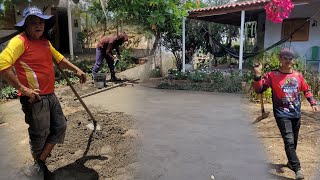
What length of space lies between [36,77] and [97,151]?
4.40ft

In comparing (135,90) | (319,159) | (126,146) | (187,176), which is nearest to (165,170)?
(187,176)

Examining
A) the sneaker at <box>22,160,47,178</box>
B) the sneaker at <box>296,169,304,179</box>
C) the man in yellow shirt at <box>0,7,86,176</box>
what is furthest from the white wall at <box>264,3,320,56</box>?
the sneaker at <box>22,160,47,178</box>

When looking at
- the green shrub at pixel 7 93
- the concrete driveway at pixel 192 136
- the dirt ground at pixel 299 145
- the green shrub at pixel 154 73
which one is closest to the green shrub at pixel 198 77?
the concrete driveway at pixel 192 136

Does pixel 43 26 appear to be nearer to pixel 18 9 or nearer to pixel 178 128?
pixel 178 128

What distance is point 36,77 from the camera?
9.75 feet

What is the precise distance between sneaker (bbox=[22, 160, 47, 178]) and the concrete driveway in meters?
0.95

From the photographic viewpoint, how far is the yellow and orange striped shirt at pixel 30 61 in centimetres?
275

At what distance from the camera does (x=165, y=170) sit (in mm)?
3311

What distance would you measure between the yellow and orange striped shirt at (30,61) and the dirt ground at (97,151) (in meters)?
0.92

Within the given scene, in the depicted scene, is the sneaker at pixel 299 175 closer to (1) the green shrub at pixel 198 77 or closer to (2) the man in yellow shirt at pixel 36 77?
(2) the man in yellow shirt at pixel 36 77

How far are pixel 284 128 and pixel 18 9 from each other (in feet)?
43.6

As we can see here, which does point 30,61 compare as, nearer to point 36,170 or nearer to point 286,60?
point 36,170

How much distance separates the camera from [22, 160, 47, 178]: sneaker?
124 inches

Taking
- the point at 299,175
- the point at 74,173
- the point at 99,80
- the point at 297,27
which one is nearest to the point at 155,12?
the point at 99,80
